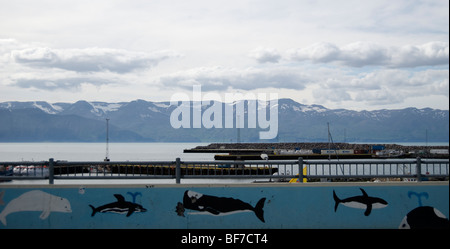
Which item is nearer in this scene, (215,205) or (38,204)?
(215,205)

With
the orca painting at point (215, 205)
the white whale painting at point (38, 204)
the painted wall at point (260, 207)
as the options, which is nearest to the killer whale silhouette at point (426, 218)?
the painted wall at point (260, 207)

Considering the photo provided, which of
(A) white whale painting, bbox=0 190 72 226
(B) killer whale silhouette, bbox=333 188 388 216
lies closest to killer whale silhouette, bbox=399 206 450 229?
(B) killer whale silhouette, bbox=333 188 388 216

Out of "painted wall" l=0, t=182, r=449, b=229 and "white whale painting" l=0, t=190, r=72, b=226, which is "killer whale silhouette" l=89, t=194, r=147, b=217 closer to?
"painted wall" l=0, t=182, r=449, b=229

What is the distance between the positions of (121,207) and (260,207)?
3166 millimetres

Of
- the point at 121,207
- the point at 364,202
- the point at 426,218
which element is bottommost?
the point at 426,218

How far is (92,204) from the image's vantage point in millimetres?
11992

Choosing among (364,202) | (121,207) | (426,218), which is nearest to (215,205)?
(121,207)

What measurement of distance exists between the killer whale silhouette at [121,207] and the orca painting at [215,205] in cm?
96

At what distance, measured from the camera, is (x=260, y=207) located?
11.8 metres

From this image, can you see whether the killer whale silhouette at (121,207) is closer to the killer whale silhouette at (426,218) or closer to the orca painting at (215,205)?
the orca painting at (215,205)

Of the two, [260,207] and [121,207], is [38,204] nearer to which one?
[121,207]

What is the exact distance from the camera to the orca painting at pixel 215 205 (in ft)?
38.9
